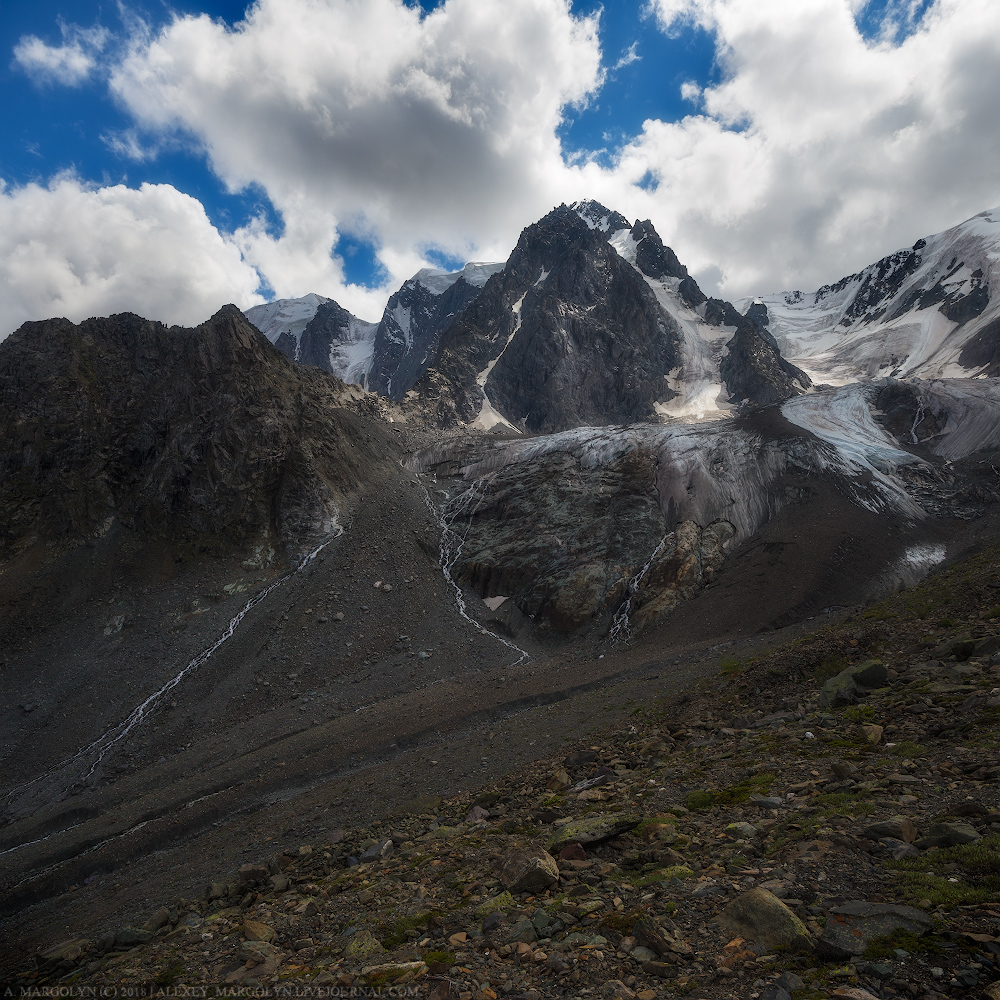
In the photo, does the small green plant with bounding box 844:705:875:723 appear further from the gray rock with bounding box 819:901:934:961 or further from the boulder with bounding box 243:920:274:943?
the boulder with bounding box 243:920:274:943

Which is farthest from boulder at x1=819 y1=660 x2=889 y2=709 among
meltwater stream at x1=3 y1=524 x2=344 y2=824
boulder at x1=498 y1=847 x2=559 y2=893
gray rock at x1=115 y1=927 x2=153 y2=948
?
meltwater stream at x1=3 y1=524 x2=344 y2=824

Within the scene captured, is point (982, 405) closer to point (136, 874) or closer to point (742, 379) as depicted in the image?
point (136, 874)

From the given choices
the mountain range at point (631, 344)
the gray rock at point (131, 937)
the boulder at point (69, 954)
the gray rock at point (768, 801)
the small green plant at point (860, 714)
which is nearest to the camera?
the gray rock at point (768, 801)

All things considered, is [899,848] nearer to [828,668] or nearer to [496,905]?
[496,905]

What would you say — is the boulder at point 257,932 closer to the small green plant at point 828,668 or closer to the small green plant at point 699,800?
the small green plant at point 699,800

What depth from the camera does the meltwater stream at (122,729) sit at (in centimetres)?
2761

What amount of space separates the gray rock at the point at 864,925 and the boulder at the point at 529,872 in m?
3.47

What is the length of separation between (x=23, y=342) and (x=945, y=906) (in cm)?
7659

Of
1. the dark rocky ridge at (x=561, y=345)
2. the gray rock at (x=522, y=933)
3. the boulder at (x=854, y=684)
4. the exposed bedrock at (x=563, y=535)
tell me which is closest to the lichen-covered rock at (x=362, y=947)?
the gray rock at (x=522, y=933)

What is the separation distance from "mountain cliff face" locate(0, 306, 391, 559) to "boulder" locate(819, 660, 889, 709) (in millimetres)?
45015

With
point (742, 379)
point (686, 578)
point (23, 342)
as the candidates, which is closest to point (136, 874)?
point (686, 578)

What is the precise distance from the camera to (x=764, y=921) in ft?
15.0

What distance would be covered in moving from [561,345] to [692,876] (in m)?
139

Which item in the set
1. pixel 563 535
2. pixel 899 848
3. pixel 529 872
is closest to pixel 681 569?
pixel 563 535
